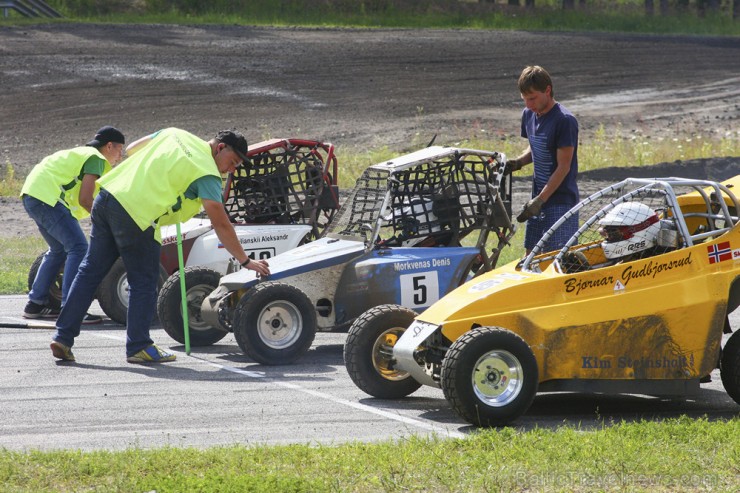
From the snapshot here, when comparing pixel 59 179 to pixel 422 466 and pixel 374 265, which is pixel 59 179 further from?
pixel 422 466

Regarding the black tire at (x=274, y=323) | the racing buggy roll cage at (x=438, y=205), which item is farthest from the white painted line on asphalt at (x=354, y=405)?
the racing buggy roll cage at (x=438, y=205)

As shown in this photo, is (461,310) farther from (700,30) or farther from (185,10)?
(700,30)

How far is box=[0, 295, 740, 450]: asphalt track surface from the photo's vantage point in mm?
7441

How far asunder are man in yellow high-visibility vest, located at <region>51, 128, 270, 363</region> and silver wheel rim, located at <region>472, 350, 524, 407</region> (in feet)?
7.93

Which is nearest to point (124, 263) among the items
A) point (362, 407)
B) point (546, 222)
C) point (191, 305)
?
point (191, 305)

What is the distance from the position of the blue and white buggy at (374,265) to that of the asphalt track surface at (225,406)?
0.32 m

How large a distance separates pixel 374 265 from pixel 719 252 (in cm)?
300

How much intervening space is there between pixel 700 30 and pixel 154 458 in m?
36.7

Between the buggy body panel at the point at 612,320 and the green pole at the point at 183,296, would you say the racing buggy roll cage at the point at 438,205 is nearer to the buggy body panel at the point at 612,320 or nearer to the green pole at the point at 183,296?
the green pole at the point at 183,296

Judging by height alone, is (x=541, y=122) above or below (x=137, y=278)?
above

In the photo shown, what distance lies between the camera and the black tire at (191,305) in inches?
412

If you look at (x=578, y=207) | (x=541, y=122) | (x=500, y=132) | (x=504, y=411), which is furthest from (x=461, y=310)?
(x=500, y=132)

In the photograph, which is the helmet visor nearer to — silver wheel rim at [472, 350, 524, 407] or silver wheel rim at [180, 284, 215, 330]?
silver wheel rim at [472, 350, 524, 407]

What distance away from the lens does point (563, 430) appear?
723 cm
